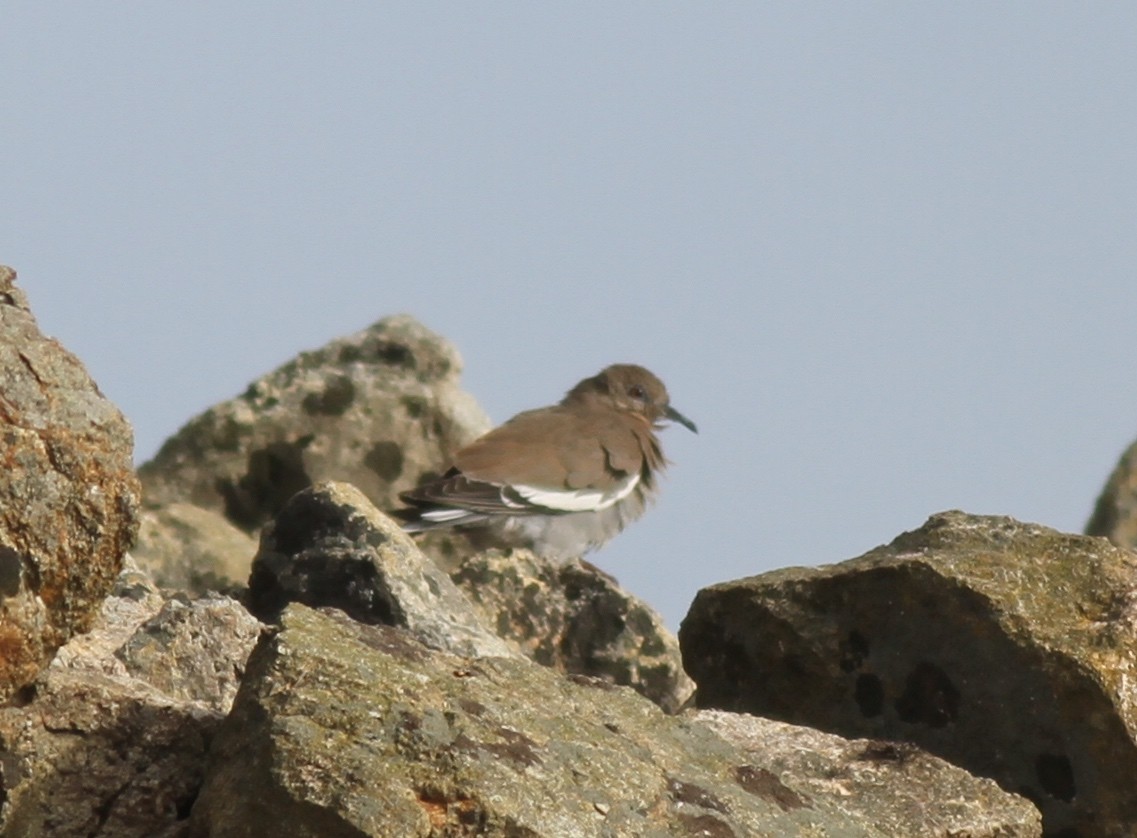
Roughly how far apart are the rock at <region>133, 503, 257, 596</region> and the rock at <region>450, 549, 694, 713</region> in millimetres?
2105

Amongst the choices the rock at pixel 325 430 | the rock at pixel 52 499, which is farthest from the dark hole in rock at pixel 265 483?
the rock at pixel 52 499

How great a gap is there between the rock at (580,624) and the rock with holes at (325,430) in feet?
13.4

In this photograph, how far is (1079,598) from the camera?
625 cm

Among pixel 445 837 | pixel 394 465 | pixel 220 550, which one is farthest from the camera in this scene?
pixel 394 465

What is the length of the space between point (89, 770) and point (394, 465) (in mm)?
10049

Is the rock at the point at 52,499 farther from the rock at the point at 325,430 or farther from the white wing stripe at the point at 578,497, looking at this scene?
the white wing stripe at the point at 578,497

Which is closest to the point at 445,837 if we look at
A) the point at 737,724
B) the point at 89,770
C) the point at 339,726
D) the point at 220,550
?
the point at 339,726

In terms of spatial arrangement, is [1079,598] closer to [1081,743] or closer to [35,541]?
[1081,743]

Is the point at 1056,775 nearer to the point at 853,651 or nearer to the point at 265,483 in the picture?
the point at 853,651

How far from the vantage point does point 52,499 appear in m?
4.54

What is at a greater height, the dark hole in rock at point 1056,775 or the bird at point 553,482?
the bird at point 553,482

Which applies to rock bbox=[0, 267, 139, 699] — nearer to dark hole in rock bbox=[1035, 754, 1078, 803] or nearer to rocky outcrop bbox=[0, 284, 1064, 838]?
rocky outcrop bbox=[0, 284, 1064, 838]

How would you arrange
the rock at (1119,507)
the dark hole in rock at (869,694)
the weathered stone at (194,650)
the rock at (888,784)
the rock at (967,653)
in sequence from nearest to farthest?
the rock at (888,784) → the weathered stone at (194,650) → the rock at (967,653) → the dark hole in rock at (869,694) → the rock at (1119,507)

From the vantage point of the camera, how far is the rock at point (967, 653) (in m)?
5.95
